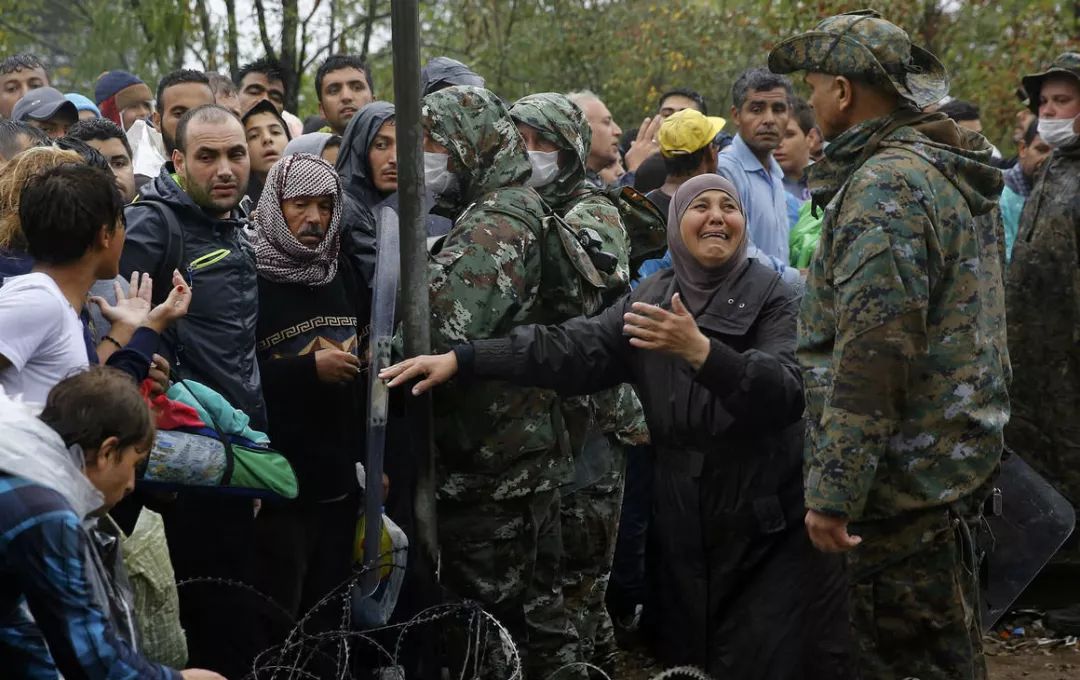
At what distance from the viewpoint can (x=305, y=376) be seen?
15.4 feet

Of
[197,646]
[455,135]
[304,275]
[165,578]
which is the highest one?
[455,135]

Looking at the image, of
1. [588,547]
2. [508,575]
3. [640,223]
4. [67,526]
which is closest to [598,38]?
[640,223]

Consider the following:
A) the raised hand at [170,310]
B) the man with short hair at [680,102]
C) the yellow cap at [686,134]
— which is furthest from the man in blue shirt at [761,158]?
the raised hand at [170,310]

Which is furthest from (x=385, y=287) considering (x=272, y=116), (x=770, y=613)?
(x=272, y=116)

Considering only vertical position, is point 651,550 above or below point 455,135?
below

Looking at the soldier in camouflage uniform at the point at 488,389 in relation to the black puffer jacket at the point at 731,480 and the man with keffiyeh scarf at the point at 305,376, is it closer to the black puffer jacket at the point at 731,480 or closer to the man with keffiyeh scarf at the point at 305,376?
the black puffer jacket at the point at 731,480

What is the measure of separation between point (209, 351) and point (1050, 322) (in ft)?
14.9

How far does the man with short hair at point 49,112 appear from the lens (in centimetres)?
646

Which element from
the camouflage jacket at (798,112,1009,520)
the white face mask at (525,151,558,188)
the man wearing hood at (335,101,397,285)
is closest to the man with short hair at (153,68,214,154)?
the man wearing hood at (335,101,397,285)

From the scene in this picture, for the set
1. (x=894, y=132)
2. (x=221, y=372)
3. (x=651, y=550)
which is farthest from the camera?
(x=651, y=550)

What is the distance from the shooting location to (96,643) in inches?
111

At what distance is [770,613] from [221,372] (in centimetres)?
187

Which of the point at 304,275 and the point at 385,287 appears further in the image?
the point at 304,275

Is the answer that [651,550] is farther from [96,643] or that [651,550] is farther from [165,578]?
[96,643]
